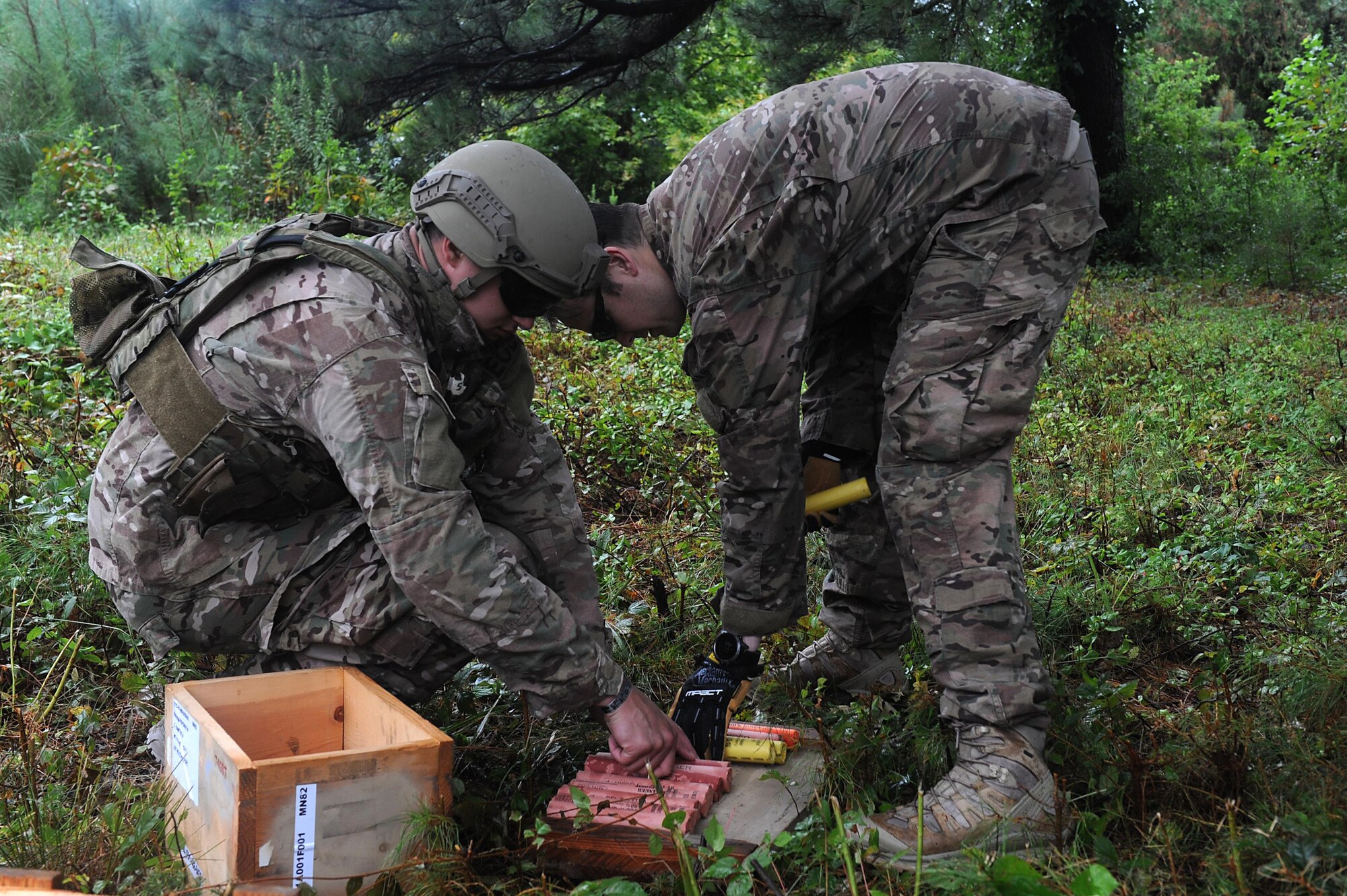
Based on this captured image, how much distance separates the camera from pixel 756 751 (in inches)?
110

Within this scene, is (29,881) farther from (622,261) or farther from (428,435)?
(622,261)

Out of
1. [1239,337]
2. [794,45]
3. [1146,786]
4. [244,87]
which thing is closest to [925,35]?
[794,45]

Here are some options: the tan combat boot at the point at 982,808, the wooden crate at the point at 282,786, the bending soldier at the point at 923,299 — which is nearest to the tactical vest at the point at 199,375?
the wooden crate at the point at 282,786

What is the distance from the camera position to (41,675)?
323 centimetres

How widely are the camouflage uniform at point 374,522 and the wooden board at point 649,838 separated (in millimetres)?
292

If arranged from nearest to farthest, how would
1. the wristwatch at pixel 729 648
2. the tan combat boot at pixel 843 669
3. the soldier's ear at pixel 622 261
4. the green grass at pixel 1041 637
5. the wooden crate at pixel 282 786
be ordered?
the wooden crate at pixel 282 786 → the green grass at pixel 1041 637 → the soldier's ear at pixel 622 261 → the wristwatch at pixel 729 648 → the tan combat boot at pixel 843 669

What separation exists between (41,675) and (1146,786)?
3.11m

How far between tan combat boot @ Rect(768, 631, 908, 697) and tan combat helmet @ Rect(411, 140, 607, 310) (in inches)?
56.5

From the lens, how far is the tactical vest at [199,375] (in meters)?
2.46

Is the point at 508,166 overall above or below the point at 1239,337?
above

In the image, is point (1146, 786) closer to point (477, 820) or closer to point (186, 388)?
point (477, 820)

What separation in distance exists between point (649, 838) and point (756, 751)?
60 centimetres

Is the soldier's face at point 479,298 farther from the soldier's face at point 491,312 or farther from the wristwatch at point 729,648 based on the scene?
the wristwatch at point 729,648

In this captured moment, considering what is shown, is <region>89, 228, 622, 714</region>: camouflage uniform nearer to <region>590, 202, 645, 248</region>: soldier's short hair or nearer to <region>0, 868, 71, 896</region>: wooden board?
<region>590, 202, 645, 248</region>: soldier's short hair
